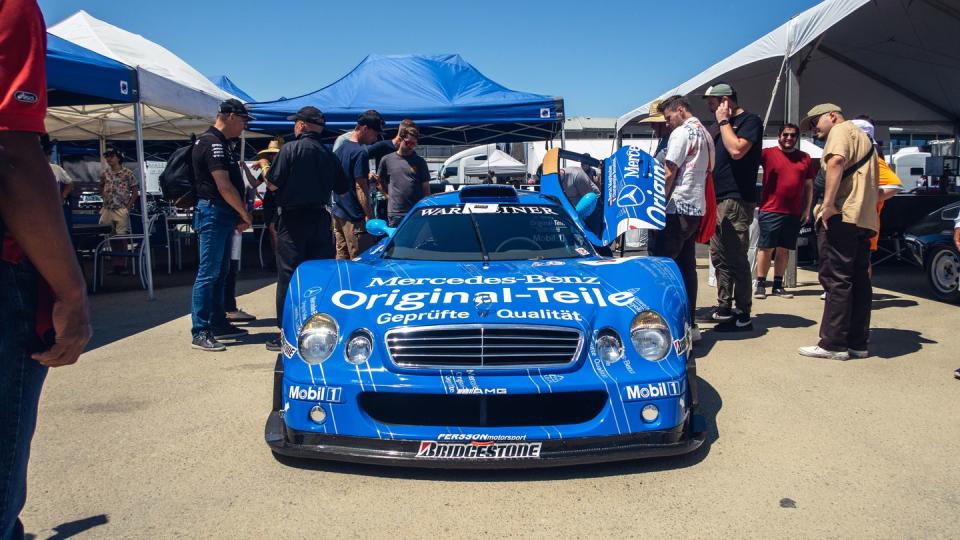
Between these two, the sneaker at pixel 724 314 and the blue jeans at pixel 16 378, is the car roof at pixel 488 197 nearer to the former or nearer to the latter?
the sneaker at pixel 724 314

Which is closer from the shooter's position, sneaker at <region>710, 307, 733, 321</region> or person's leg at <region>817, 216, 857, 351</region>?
person's leg at <region>817, 216, 857, 351</region>

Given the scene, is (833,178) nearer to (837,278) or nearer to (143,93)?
(837,278)

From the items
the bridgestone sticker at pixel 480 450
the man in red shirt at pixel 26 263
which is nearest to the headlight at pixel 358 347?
the bridgestone sticker at pixel 480 450

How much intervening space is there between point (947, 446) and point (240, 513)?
10.6 feet

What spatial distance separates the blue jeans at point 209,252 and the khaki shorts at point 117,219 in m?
5.46

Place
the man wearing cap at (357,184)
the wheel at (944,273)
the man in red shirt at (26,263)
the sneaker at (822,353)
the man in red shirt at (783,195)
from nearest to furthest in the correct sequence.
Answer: the man in red shirt at (26,263) → the sneaker at (822,353) → the man wearing cap at (357,184) → the wheel at (944,273) → the man in red shirt at (783,195)

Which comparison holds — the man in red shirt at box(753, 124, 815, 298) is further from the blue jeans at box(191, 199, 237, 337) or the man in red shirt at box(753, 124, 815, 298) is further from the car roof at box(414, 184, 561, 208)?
the blue jeans at box(191, 199, 237, 337)

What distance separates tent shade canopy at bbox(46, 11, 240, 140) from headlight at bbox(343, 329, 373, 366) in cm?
610

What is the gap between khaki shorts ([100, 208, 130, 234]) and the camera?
10.1m

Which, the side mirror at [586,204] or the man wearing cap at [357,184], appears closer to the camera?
the side mirror at [586,204]

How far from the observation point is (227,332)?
5891mm

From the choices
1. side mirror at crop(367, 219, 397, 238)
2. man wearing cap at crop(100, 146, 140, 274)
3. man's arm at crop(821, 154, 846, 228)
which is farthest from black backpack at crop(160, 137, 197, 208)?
man wearing cap at crop(100, 146, 140, 274)

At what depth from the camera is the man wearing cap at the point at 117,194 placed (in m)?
10.0

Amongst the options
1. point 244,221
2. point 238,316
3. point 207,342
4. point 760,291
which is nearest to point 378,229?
point 244,221
